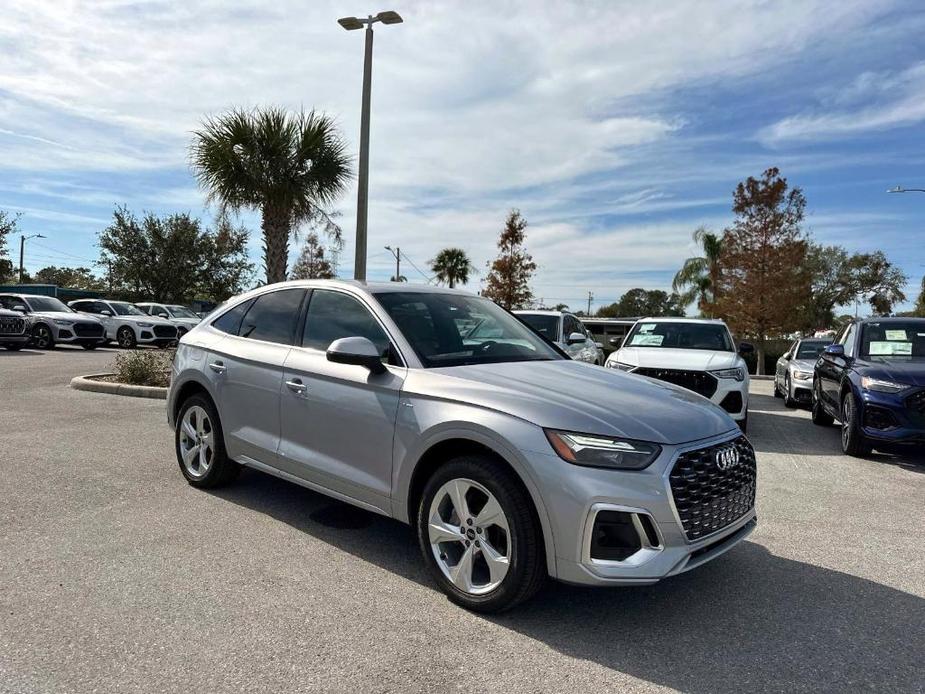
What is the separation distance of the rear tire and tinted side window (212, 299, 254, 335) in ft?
26.8

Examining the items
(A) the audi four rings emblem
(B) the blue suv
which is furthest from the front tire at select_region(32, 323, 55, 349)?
(A) the audi four rings emblem

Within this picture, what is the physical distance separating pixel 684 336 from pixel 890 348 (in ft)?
8.85

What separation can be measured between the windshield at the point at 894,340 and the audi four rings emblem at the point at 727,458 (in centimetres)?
558

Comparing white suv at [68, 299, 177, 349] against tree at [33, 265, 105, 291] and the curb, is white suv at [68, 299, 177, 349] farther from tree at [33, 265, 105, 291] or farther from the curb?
tree at [33, 265, 105, 291]

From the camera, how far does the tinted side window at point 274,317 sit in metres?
4.62

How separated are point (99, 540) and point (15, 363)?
13438 millimetres

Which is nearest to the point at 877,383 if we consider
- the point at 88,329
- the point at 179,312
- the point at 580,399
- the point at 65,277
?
the point at 580,399

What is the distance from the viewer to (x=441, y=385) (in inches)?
137

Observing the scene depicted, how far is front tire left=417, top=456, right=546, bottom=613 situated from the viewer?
3.05 meters

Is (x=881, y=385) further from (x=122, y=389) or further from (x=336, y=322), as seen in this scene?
(x=122, y=389)

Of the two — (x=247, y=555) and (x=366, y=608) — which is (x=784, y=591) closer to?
(x=366, y=608)

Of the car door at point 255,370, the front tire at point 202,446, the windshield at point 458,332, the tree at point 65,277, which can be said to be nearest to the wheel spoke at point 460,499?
the windshield at point 458,332

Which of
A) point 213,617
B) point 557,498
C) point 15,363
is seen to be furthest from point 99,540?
point 15,363

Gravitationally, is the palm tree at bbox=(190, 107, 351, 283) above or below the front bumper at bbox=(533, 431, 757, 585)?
above
